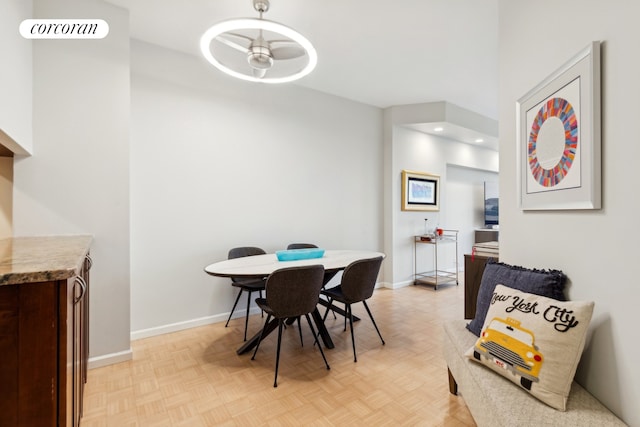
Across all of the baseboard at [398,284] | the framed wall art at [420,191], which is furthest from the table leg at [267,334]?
the framed wall art at [420,191]

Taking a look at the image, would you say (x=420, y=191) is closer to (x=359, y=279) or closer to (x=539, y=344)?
(x=359, y=279)

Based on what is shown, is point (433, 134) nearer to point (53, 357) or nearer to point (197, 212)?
point (197, 212)

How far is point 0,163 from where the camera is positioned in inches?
78.9

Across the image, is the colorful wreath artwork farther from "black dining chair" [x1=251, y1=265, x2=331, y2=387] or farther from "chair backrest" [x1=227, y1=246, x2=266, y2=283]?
"chair backrest" [x1=227, y1=246, x2=266, y2=283]

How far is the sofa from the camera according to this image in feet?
3.36

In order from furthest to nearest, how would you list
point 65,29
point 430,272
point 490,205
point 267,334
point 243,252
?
1. point 490,205
2. point 430,272
3. point 243,252
4. point 267,334
5. point 65,29

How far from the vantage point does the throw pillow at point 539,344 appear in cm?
109

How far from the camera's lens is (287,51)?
2379mm

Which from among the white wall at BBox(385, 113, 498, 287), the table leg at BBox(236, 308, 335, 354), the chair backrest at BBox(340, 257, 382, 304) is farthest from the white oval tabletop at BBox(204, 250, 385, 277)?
the white wall at BBox(385, 113, 498, 287)

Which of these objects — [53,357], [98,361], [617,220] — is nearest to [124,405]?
[98,361]

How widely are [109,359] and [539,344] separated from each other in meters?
2.84

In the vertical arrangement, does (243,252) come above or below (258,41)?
below

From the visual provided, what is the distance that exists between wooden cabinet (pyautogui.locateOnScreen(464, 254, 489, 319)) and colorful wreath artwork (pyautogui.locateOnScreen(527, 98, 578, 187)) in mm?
A: 953

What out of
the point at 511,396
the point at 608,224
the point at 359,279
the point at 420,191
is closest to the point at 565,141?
the point at 608,224
